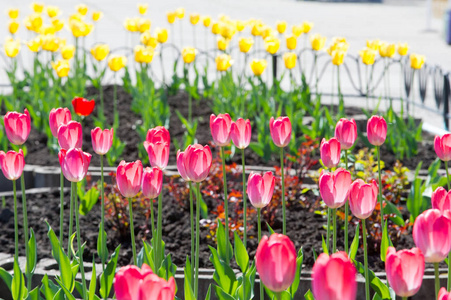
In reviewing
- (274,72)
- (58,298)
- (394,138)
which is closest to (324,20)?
(274,72)

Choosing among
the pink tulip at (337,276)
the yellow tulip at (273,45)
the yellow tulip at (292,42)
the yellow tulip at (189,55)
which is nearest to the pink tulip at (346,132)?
the pink tulip at (337,276)

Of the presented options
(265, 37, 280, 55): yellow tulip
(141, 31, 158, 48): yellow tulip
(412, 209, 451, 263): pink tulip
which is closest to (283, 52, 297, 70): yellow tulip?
(265, 37, 280, 55): yellow tulip

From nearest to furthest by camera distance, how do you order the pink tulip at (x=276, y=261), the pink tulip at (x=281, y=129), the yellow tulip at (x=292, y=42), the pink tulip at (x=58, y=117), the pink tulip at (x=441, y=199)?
the pink tulip at (x=276, y=261), the pink tulip at (x=441, y=199), the pink tulip at (x=281, y=129), the pink tulip at (x=58, y=117), the yellow tulip at (x=292, y=42)

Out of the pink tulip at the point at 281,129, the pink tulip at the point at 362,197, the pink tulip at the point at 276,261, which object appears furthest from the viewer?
the pink tulip at the point at 281,129

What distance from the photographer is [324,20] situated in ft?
64.0

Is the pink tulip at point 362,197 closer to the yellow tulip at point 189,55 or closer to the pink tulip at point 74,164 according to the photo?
the pink tulip at point 74,164

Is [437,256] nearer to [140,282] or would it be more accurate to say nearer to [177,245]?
[140,282]

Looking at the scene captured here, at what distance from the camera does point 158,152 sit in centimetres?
234

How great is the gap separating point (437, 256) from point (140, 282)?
64 centimetres

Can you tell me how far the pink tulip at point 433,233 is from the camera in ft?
5.24

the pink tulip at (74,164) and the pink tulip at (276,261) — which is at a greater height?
the pink tulip at (74,164)

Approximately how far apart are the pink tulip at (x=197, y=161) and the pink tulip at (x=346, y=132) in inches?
24.0

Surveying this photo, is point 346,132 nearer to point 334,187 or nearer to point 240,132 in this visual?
point 240,132

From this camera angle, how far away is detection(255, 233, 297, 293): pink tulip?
1.42m
